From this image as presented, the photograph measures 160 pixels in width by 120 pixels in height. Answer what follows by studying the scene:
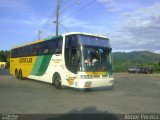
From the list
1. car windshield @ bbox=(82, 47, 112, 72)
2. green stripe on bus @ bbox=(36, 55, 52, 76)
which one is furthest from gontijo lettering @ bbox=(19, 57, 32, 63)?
car windshield @ bbox=(82, 47, 112, 72)

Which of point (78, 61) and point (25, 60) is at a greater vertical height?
point (25, 60)

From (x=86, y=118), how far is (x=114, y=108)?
2.49 metres

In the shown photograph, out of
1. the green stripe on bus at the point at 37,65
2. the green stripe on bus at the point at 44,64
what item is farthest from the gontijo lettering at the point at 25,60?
the green stripe on bus at the point at 44,64

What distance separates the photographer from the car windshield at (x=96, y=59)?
18203 millimetres

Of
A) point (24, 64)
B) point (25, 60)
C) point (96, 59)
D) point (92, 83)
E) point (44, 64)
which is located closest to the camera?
point (92, 83)

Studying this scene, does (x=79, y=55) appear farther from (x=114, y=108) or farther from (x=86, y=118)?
(x=86, y=118)

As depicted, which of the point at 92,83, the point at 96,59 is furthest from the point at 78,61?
the point at 92,83

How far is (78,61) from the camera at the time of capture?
18.2 m

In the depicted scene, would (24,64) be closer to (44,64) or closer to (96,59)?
(44,64)

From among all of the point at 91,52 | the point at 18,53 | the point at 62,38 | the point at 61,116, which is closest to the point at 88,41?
the point at 91,52

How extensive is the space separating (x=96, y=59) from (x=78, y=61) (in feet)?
3.77

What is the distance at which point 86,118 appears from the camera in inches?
407

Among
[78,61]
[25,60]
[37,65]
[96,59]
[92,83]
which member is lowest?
[92,83]

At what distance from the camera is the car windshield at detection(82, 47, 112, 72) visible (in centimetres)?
1820
